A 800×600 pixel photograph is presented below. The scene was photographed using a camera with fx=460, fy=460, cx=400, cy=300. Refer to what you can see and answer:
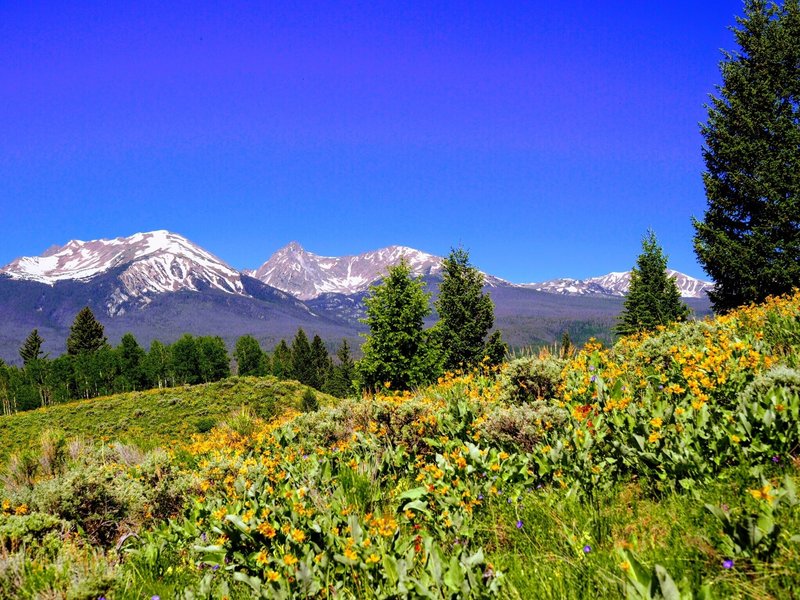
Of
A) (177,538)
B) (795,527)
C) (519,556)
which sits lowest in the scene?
(177,538)

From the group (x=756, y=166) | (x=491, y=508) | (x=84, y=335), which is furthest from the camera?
(x=84, y=335)

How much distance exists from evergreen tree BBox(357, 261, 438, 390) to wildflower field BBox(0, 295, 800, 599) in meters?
19.9

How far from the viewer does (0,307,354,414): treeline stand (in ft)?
302

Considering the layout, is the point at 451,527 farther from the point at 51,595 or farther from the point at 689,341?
the point at 689,341

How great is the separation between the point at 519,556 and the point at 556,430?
2043mm

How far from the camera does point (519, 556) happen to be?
314cm

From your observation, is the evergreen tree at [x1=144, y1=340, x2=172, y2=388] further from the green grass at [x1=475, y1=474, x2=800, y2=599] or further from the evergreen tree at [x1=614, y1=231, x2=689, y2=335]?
the green grass at [x1=475, y1=474, x2=800, y2=599]

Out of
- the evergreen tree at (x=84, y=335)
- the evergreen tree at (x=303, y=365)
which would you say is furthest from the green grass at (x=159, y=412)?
the evergreen tree at (x=303, y=365)

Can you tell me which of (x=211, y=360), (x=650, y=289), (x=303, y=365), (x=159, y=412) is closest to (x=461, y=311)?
(x=650, y=289)

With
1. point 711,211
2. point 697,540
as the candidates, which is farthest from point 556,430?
point 711,211

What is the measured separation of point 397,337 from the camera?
26.8 meters

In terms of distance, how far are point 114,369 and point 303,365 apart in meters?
38.4

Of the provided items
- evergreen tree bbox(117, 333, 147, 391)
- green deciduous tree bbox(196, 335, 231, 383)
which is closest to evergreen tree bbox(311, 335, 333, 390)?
green deciduous tree bbox(196, 335, 231, 383)

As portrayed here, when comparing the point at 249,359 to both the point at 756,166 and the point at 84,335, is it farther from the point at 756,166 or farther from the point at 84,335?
the point at 756,166
